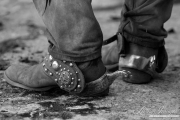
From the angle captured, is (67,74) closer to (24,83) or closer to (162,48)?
(24,83)

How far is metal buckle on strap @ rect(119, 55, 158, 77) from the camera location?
1951 millimetres

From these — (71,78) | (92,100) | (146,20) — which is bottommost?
(92,100)

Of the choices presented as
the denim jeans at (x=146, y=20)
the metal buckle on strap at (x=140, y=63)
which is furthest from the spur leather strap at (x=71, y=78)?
the denim jeans at (x=146, y=20)

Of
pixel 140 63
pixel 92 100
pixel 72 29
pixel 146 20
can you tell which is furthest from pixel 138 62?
pixel 72 29

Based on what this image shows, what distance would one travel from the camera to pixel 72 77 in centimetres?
164

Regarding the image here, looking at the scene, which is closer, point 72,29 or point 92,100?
point 72,29

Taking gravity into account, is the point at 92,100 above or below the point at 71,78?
below

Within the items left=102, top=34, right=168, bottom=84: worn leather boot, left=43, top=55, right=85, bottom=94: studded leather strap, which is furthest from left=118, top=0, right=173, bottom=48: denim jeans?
left=43, top=55, right=85, bottom=94: studded leather strap

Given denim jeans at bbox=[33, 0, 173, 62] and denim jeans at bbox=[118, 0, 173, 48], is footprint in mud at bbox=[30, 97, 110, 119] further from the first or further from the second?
denim jeans at bbox=[118, 0, 173, 48]

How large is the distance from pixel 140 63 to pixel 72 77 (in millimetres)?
482

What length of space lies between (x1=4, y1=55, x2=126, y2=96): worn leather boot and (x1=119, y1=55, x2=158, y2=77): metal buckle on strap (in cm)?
26

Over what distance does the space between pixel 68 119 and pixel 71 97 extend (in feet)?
0.86

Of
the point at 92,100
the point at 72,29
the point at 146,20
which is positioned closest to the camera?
the point at 72,29

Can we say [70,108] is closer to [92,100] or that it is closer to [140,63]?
[92,100]
